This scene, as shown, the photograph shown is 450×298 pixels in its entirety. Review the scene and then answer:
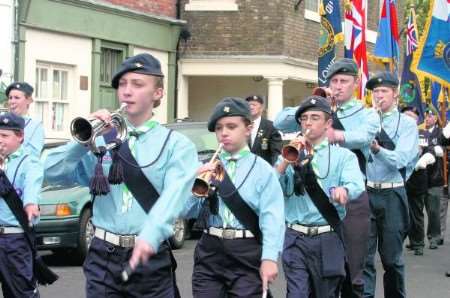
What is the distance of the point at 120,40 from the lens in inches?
897

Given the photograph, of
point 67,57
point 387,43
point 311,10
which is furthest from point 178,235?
point 311,10

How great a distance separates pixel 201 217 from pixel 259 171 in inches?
19.4

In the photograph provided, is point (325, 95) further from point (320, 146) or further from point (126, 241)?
point (126, 241)

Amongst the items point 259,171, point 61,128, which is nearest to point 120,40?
point 61,128

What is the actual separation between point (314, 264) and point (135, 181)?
88.0 inches

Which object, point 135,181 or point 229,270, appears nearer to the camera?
point 135,181

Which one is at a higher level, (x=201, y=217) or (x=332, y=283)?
(x=201, y=217)

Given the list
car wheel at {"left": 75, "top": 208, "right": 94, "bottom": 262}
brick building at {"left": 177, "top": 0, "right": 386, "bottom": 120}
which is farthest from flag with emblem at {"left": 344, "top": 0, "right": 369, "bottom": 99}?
brick building at {"left": 177, "top": 0, "right": 386, "bottom": 120}

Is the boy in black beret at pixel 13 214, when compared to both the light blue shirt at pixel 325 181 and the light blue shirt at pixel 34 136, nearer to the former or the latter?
the light blue shirt at pixel 34 136

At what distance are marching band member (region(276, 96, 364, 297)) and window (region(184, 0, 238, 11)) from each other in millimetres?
17639

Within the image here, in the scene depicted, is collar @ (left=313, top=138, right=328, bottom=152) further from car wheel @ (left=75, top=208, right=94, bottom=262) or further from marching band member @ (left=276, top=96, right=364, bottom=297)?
car wheel @ (left=75, top=208, right=94, bottom=262)

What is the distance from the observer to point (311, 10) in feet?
89.9

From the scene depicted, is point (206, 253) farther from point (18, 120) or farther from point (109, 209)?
point (18, 120)

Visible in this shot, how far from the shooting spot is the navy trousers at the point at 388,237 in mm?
10141
